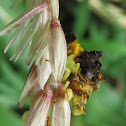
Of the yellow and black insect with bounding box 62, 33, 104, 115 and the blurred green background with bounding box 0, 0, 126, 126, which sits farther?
the blurred green background with bounding box 0, 0, 126, 126

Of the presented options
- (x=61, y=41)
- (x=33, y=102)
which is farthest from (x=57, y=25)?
(x=33, y=102)

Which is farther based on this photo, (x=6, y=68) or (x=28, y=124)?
(x=6, y=68)

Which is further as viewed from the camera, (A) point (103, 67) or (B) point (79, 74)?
(A) point (103, 67)

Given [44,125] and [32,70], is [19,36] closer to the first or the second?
[32,70]

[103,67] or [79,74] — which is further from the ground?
[103,67]
